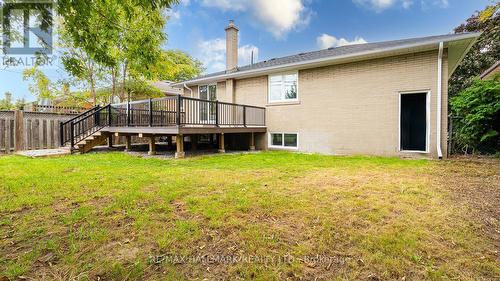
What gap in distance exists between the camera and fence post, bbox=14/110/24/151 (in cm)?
935

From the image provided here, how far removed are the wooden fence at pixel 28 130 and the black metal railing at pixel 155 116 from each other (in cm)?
53

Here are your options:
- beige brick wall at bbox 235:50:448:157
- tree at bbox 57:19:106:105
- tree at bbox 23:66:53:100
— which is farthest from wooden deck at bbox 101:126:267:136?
tree at bbox 23:66:53:100

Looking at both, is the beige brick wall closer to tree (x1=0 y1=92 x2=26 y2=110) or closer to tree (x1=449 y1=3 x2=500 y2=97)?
tree (x1=449 y1=3 x2=500 y2=97)

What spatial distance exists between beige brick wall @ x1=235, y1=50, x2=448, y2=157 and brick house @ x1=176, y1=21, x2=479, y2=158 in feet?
0.08

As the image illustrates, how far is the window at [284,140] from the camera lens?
10562 millimetres

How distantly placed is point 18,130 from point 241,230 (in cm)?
1125

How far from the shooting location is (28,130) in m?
9.73

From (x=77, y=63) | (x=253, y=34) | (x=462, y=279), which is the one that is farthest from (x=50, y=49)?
(x=253, y=34)

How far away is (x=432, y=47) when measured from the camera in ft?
24.4

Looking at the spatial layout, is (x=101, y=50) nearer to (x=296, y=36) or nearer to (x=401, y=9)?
(x=401, y=9)

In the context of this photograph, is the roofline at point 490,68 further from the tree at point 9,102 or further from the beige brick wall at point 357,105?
the tree at point 9,102

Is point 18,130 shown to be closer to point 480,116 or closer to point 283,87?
point 283,87

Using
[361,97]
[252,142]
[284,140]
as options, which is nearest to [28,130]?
[252,142]

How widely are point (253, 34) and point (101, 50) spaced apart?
1721 cm
